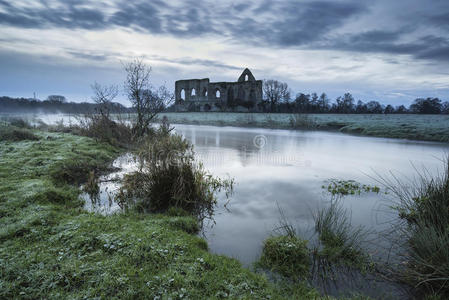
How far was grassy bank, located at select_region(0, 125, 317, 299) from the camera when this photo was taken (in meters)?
3.12

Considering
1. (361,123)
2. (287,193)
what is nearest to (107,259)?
(287,193)

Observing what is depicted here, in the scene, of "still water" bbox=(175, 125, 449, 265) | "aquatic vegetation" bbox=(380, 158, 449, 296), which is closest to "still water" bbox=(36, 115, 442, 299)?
"still water" bbox=(175, 125, 449, 265)

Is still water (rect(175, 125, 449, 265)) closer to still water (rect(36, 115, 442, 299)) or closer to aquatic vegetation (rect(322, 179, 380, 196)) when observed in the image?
still water (rect(36, 115, 442, 299))

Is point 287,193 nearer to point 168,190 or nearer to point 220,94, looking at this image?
point 168,190

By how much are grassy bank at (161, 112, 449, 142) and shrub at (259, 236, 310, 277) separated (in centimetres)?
2184

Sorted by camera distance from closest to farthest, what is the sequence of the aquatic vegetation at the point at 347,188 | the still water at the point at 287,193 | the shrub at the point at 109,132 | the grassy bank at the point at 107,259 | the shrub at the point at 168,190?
the grassy bank at the point at 107,259
the still water at the point at 287,193
the shrub at the point at 168,190
the aquatic vegetation at the point at 347,188
the shrub at the point at 109,132

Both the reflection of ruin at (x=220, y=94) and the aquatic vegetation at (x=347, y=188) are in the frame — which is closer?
the aquatic vegetation at (x=347, y=188)

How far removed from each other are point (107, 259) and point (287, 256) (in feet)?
8.93

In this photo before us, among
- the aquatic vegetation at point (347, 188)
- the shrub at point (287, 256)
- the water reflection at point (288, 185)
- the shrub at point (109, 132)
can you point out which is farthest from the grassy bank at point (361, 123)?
the shrub at point (287, 256)

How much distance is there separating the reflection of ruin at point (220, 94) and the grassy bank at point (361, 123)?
1118 cm

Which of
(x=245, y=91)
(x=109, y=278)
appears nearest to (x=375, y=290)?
(x=109, y=278)

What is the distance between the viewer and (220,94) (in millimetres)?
55469

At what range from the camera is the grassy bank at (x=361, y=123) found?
72.8 feet

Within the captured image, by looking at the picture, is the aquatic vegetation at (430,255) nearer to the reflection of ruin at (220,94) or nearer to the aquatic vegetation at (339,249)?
the aquatic vegetation at (339,249)
